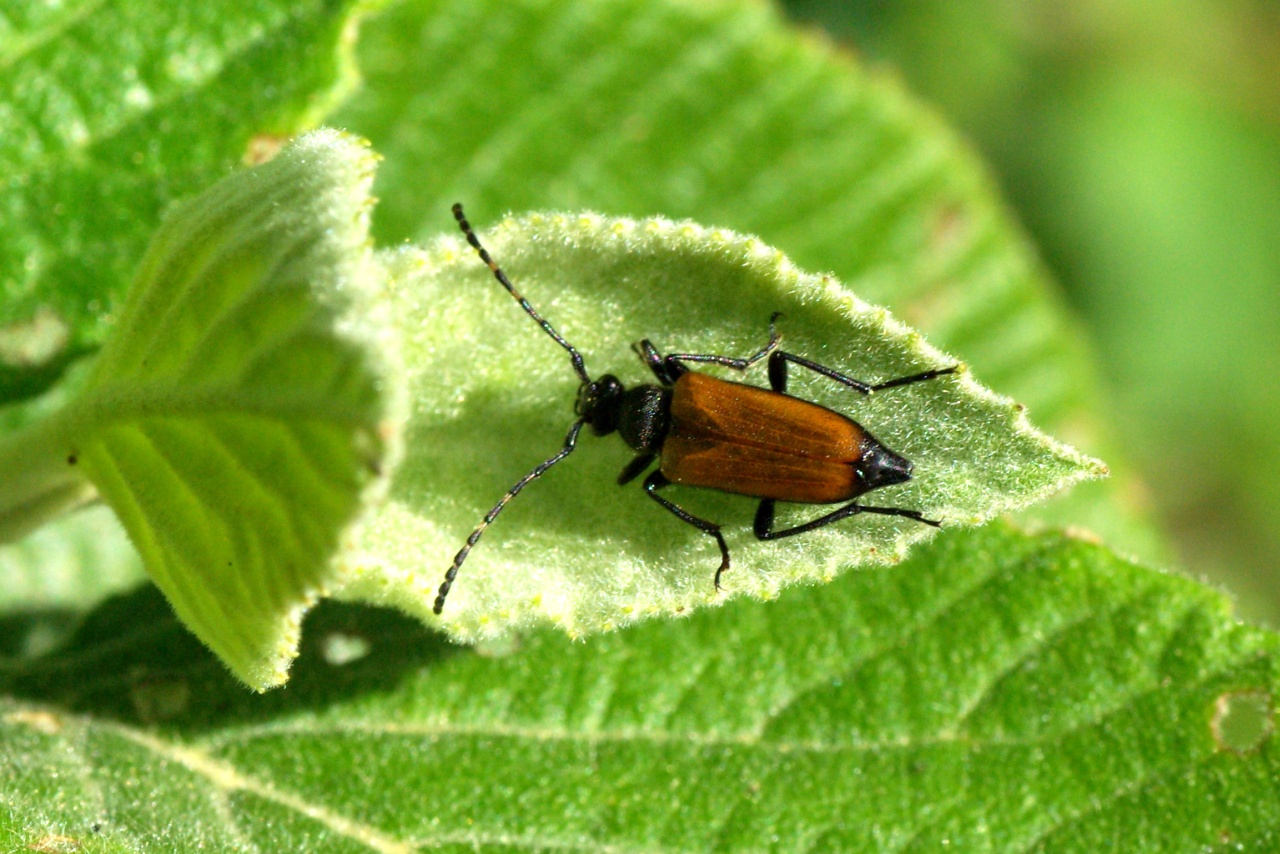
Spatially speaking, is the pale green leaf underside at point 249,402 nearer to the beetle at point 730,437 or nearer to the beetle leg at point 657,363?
the beetle at point 730,437

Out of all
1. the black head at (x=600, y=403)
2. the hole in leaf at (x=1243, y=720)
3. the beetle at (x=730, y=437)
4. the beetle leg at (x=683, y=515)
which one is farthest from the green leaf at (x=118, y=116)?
the hole in leaf at (x=1243, y=720)

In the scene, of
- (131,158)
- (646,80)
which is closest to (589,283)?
(131,158)

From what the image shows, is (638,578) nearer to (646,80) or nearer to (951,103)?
(646,80)

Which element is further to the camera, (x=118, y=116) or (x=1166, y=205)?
(x=1166, y=205)

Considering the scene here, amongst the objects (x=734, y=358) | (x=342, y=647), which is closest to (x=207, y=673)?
(x=342, y=647)

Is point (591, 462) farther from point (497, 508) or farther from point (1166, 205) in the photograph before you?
point (1166, 205)
